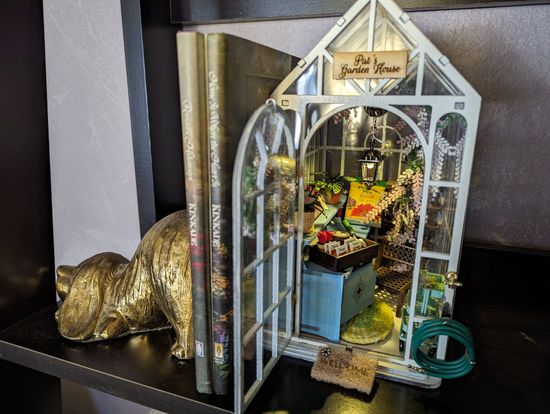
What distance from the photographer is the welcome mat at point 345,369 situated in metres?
0.79

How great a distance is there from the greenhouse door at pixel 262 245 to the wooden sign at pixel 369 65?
0.13m

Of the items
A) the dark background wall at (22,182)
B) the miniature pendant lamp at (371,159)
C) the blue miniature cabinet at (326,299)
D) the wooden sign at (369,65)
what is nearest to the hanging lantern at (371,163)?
the miniature pendant lamp at (371,159)

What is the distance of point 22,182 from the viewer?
105 centimetres

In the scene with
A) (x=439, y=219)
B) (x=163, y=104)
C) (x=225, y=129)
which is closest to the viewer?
(x=225, y=129)

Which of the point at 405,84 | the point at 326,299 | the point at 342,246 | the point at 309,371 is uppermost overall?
the point at 405,84

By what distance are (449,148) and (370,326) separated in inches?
17.8

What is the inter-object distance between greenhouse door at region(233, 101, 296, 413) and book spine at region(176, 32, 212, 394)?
0.08 m

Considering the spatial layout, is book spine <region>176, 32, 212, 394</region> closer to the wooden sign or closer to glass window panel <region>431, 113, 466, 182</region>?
the wooden sign

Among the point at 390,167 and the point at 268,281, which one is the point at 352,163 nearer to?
the point at 390,167

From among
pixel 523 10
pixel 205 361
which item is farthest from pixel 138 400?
pixel 523 10

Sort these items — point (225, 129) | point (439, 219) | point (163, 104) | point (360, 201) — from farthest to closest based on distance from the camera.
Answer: point (360, 201) → point (163, 104) → point (439, 219) → point (225, 129)

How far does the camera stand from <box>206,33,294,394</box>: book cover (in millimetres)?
646

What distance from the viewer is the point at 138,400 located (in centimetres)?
82

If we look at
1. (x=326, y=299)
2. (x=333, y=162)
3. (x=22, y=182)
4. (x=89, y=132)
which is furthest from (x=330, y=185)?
(x=22, y=182)
